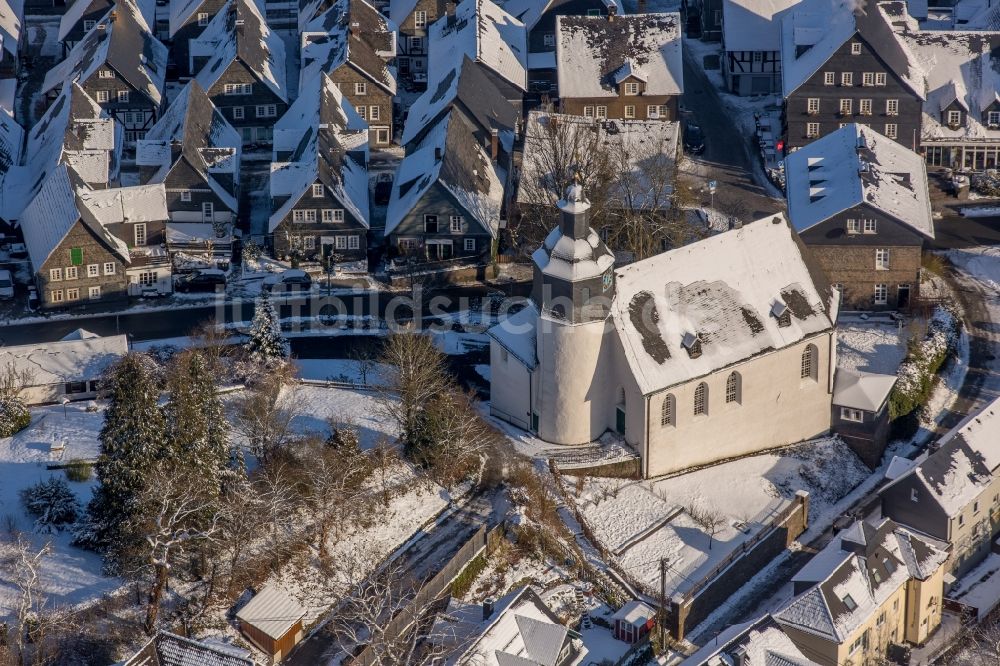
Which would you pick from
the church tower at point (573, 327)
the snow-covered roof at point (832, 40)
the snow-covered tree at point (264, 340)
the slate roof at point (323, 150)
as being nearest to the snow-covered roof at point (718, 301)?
the church tower at point (573, 327)

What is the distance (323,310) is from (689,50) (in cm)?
5286

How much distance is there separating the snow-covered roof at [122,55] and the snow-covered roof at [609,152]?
1319 inches

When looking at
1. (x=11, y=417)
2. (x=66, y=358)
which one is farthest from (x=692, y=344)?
(x=11, y=417)

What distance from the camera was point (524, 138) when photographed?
13088cm

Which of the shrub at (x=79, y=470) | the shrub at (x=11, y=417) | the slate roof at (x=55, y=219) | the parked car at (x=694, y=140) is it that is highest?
the parked car at (x=694, y=140)

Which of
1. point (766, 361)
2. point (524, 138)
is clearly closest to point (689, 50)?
point (524, 138)

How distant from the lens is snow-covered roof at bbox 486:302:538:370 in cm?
9775

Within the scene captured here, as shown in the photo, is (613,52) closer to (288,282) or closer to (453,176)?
(453,176)

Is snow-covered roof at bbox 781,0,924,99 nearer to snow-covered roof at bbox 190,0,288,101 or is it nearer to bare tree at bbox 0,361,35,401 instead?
snow-covered roof at bbox 190,0,288,101

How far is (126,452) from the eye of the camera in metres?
84.7

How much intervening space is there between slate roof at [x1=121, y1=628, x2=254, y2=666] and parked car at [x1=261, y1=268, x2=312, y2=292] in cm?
4058

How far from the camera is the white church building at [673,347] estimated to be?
95.4 metres

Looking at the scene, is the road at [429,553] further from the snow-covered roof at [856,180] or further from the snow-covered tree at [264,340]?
the snow-covered roof at [856,180]

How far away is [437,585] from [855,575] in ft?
68.2
